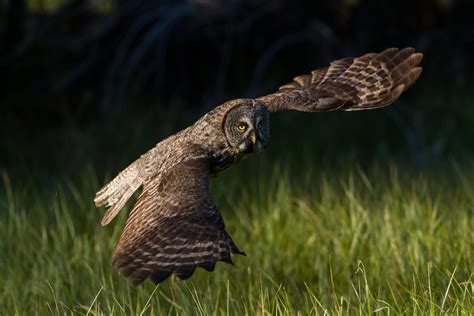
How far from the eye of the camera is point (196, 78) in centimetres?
997

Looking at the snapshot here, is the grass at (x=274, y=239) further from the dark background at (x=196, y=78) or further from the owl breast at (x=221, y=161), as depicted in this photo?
the owl breast at (x=221, y=161)

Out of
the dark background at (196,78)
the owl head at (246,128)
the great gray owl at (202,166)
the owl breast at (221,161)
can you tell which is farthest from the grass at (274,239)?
the owl head at (246,128)

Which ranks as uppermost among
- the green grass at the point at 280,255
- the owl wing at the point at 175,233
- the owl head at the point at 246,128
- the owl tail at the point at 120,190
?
the owl head at the point at 246,128

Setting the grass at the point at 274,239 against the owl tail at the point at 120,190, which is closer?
the grass at the point at 274,239

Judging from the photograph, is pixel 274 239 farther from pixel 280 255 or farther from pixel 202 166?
pixel 202 166

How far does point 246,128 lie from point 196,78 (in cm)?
510

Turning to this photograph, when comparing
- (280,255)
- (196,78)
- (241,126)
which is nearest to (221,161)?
(241,126)

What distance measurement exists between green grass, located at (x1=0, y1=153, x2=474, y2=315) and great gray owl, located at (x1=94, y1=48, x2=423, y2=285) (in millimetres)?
311

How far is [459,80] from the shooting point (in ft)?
34.7

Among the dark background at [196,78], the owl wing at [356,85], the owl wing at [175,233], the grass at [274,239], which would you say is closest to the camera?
the owl wing at [175,233]

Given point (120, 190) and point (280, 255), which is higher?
point (120, 190)

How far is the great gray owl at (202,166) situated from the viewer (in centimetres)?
391

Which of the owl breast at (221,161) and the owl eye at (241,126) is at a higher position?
the owl eye at (241,126)

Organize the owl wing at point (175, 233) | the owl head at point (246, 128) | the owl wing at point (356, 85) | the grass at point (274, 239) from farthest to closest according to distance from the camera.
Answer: the owl wing at point (356, 85) → the owl head at point (246, 128) → the grass at point (274, 239) → the owl wing at point (175, 233)
